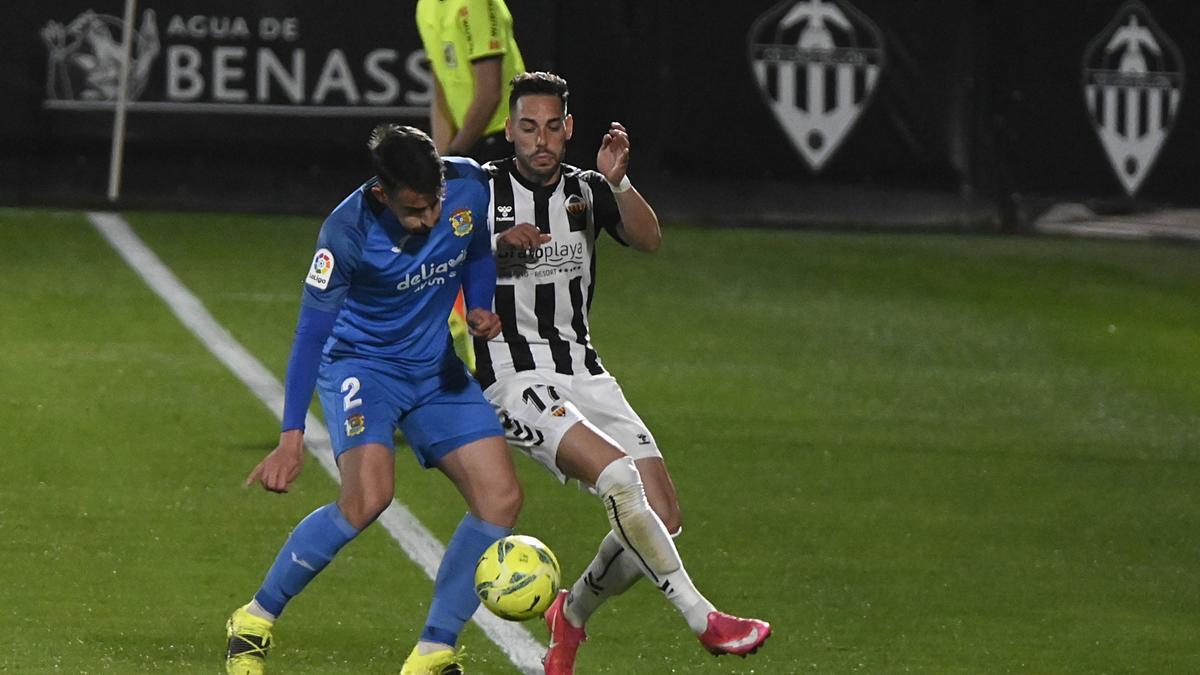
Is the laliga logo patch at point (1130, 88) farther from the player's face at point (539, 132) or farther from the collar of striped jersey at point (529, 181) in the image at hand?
the player's face at point (539, 132)

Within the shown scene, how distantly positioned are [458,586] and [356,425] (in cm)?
59

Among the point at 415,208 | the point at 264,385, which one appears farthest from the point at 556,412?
the point at 264,385

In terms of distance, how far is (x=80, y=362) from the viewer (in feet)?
41.7

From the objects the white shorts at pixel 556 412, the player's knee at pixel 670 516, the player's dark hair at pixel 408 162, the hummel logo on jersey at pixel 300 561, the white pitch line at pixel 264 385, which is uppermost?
the player's dark hair at pixel 408 162

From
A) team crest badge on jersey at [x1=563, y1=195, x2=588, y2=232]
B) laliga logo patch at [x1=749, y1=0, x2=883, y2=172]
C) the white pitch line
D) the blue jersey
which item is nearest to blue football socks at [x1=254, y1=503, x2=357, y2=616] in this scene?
the blue jersey

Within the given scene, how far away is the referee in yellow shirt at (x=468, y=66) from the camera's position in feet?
34.7

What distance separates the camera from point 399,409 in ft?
23.6

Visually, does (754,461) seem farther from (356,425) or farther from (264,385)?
(356,425)

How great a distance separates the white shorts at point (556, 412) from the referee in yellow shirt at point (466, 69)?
2.65 meters

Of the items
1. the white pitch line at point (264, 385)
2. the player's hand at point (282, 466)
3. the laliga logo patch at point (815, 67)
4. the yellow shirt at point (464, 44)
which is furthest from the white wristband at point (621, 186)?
the laliga logo patch at point (815, 67)

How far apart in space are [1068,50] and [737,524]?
9526 millimetres

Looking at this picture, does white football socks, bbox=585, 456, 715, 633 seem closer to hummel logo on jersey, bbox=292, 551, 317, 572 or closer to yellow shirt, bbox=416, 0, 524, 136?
hummel logo on jersey, bbox=292, 551, 317, 572

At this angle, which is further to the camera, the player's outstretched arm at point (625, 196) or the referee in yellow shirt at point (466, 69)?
the referee in yellow shirt at point (466, 69)

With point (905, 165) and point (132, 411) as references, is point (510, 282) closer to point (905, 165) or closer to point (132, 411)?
point (132, 411)
